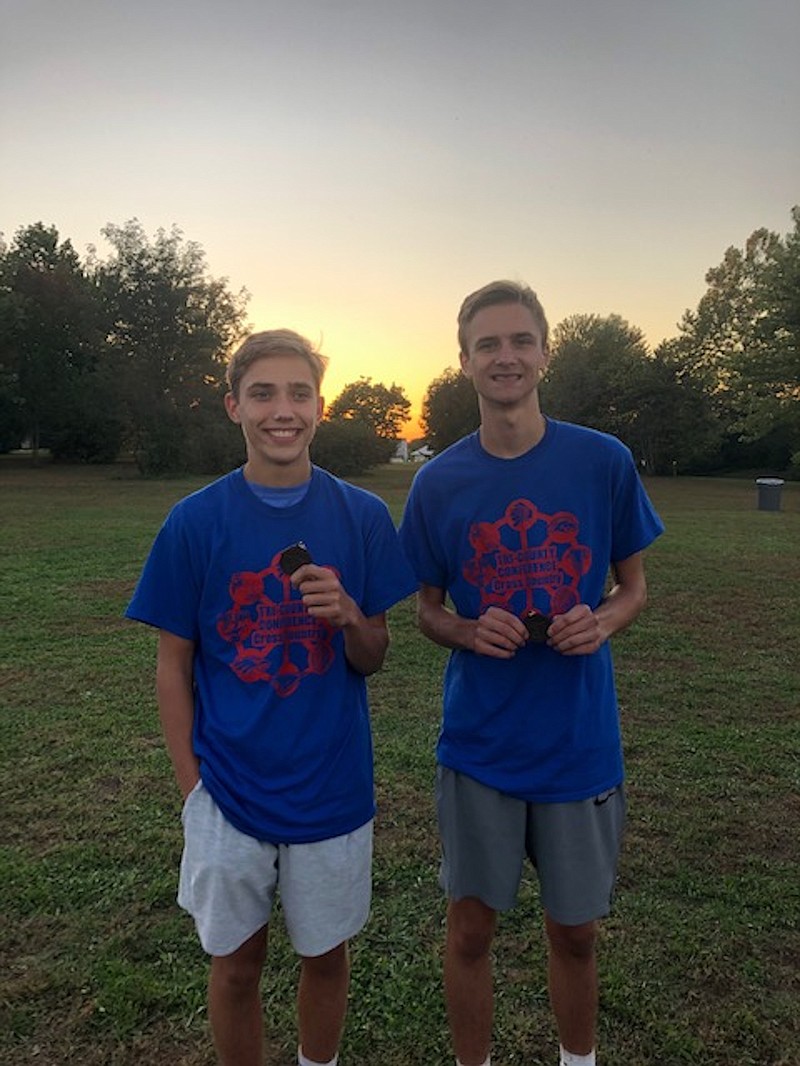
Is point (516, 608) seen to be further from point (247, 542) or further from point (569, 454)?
point (247, 542)

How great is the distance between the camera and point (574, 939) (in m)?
2.20

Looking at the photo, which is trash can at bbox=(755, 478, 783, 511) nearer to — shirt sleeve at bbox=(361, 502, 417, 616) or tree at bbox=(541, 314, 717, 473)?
tree at bbox=(541, 314, 717, 473)

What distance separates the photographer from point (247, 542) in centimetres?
201

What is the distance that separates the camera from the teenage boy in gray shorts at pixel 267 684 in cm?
196

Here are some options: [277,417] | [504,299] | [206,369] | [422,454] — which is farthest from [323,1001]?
[422,454]

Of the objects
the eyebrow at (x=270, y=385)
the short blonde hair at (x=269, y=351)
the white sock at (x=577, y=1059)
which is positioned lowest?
the white sock at (x=577, y=1059)

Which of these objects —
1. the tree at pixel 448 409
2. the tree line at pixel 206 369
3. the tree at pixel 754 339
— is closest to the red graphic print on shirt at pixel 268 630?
the tree line at pixel 206 369

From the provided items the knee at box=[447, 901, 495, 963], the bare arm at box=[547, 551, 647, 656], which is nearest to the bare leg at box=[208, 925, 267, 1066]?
the knee at box=[447, 901, 495, 963]

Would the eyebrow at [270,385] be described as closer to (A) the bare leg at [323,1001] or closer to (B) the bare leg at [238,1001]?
(B) the bare leg at [238,1001]

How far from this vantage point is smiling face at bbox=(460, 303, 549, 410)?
2193 millimetres

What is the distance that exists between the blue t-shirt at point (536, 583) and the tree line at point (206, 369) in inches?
1105

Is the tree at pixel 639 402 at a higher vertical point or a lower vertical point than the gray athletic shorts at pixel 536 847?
higher

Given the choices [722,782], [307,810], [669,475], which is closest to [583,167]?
[722,782]

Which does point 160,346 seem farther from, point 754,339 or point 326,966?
point 326,966
